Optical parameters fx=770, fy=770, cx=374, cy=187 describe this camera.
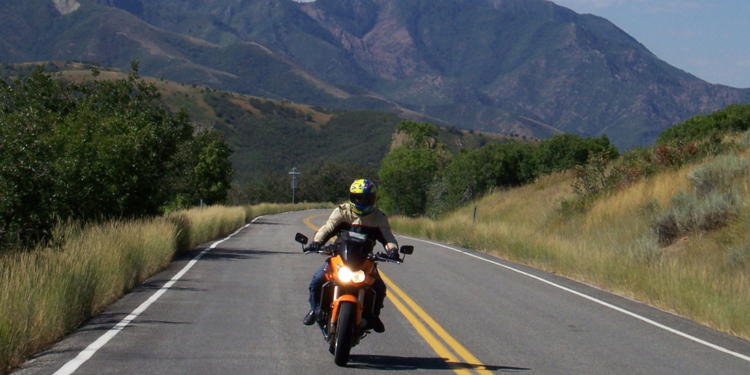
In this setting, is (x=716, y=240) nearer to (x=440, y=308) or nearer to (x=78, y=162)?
(x=440, y=308)

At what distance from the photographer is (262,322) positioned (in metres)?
9.68

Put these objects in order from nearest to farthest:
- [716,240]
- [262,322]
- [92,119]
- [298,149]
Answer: [262,322]
[716,240]
[92,119]
[298,149]

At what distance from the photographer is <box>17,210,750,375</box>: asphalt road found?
297 inches

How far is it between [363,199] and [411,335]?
7.36 feet

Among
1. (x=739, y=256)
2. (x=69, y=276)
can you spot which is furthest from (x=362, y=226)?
(x=739, y=256)

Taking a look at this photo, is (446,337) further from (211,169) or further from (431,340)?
(211,169)

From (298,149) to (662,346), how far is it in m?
156

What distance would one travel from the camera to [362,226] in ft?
26.2

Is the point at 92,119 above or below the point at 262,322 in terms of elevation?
above

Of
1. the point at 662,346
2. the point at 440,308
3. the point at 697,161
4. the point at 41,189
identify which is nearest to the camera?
the point at 662,346

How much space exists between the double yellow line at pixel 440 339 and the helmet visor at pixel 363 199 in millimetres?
1809

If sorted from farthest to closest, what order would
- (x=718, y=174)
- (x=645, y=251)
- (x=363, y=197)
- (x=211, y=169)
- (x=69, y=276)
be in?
(x=211, y=169) < (x=718, y=174) < (x=645, y=251) < (x=69, y=276) < (x=363, y=197)

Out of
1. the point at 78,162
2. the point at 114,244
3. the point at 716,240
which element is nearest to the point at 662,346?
the point at 716,240

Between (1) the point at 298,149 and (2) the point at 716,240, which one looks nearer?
(2) the point at 716,240
